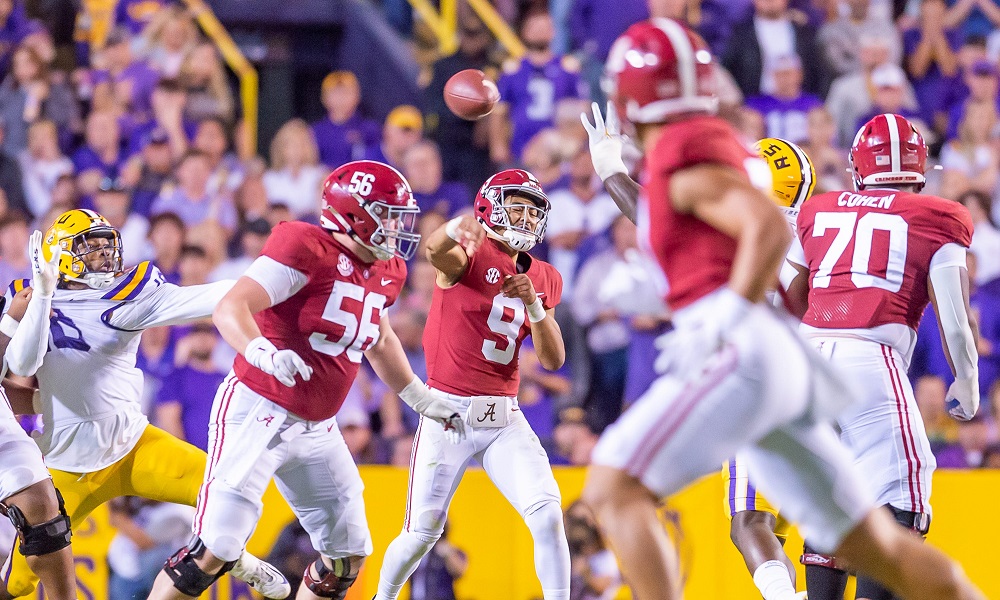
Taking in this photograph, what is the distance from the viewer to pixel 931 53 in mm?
10461

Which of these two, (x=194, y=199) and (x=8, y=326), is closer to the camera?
(x=8, y=326)

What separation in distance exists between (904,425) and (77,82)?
7.86 metres

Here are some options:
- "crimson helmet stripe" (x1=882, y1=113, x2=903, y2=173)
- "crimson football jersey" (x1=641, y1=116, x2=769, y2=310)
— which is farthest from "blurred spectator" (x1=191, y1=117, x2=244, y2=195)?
"crimson football jersey" (x1=641, y1=116, x2=769, y2=310)

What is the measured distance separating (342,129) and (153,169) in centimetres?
148

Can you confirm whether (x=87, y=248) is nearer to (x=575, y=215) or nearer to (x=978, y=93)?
(x=575, y=215)

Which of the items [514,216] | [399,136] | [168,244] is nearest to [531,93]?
[399,136]

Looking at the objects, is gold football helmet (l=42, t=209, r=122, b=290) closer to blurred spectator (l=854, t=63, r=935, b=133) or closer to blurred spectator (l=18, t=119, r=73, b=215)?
blurred spectator (l=18, t=119, r=73, b=215)

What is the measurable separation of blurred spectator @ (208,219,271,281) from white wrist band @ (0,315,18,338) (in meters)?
3.07

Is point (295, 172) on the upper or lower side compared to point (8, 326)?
lower

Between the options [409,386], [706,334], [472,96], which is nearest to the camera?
[706,334]

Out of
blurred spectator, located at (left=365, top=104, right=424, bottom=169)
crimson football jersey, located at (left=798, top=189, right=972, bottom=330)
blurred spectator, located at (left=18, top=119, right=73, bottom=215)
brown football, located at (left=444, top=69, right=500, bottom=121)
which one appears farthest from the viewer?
blurred spectator, located at (left=18, top=119, right=73, bottom=215)

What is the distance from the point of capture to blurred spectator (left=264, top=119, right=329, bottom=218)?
32.1 feet

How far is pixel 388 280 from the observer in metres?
5.62

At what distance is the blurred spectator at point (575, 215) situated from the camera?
9.12 m
